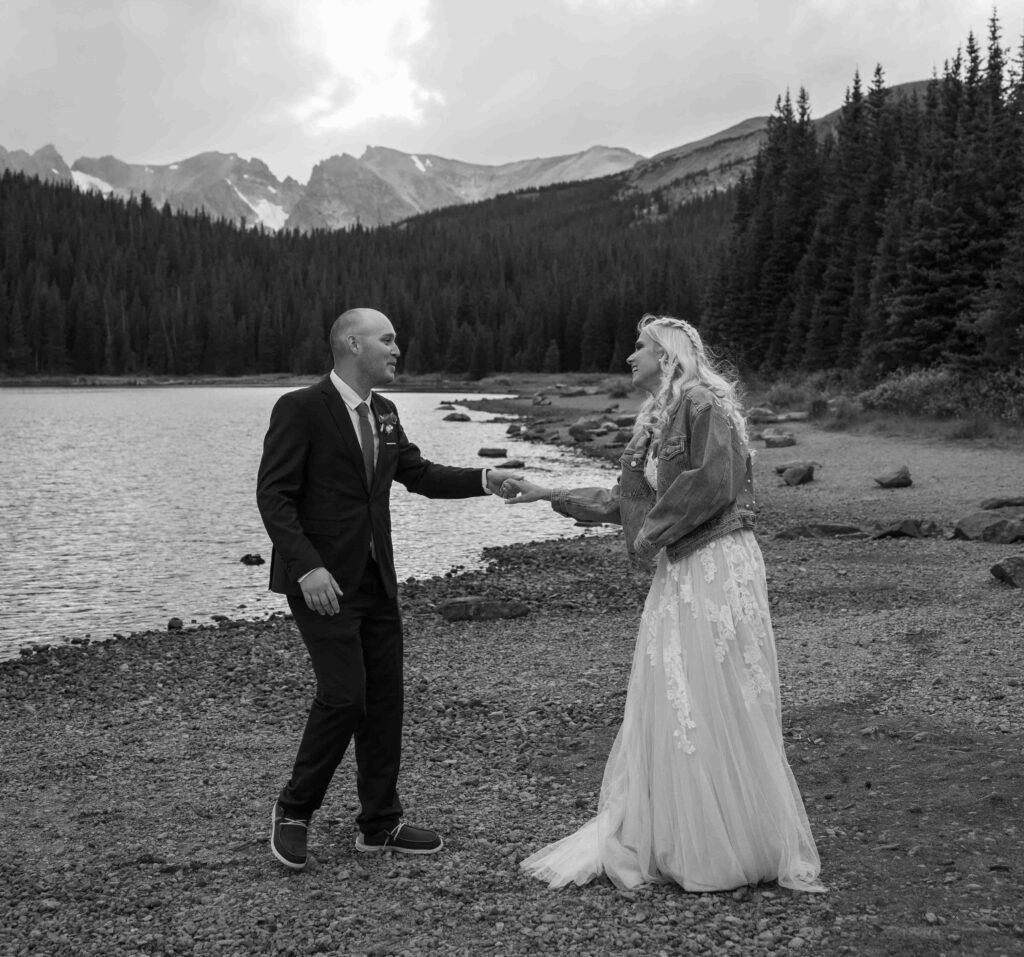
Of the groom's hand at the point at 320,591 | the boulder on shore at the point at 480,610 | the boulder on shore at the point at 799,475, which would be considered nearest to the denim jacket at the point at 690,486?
the groom's hand at the point at 320,591

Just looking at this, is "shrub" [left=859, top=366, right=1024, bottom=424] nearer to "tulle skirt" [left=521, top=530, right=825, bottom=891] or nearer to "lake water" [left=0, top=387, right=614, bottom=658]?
"lake water" [left=0, top=387, right=614, bottom=658]

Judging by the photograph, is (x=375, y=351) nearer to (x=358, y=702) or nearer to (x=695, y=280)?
(x=358, y=702)

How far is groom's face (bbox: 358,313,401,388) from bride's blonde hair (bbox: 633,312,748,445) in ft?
4.60

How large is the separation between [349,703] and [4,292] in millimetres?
159828

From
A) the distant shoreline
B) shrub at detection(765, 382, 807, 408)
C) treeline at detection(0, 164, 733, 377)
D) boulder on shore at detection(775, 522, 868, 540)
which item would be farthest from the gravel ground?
treeline at detection(0, 164, 733, 377)

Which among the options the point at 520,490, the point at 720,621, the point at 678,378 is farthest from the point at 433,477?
the point at 720,621

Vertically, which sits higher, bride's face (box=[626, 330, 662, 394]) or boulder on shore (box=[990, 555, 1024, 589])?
bride's face (box=[626, 330, 662, 394])

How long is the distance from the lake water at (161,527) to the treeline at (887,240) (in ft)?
44.8

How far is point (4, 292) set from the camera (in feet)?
485

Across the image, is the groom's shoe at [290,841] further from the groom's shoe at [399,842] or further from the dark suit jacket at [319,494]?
the dark suit jacket at [319,494]

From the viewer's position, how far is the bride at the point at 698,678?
17.1ft

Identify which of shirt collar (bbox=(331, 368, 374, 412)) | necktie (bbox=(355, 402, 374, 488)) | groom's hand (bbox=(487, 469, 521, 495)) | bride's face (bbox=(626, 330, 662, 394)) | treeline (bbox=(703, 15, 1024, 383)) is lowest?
groom's hand (bbox=(487, 469, 521, 495))

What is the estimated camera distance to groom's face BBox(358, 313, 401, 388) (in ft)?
19.1

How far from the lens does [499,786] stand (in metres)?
7.40
